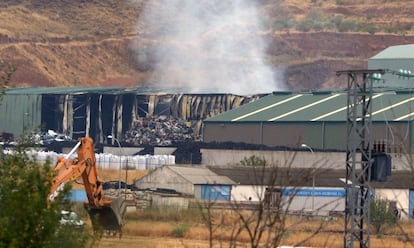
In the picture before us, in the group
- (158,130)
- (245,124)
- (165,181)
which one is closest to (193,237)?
(165,181)

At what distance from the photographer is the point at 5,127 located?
91375 mm

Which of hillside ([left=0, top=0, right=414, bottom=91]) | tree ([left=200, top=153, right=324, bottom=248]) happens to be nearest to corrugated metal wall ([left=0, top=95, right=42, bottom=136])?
hillside ([left=0, top=0, right=414, bottom=91])

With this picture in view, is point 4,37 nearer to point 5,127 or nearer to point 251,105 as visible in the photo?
point 5,127

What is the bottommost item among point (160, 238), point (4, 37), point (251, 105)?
point (160, 238)

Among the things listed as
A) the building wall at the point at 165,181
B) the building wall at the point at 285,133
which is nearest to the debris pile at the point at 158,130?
the building wall at the point at 285,133

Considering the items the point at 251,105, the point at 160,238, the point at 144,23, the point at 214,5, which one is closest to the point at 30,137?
the point at 160,238

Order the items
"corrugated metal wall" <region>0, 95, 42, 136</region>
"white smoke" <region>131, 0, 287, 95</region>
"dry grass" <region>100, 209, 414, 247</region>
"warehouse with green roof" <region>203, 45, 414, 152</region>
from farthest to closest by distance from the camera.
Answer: "white smoke" <region>131, 0, 287, 95</region> < "corrugated metal wall" <region>0, 95, 42, 136</region> < "warehouse with green roof" <region>203, 45, 414, 152</region> < "dry grass" <region>100, 209, 414, 247</region>

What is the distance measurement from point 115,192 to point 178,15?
72091mm

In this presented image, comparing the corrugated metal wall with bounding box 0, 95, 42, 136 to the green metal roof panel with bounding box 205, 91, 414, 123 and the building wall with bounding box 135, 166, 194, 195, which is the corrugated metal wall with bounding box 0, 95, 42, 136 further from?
the building wall with bounding box 135, 166, 194, 195

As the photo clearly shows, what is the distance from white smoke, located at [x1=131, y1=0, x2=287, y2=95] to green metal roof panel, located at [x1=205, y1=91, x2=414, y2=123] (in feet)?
81.0

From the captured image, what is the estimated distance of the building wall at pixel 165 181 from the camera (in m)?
63.9

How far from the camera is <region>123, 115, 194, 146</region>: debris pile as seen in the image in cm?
8869

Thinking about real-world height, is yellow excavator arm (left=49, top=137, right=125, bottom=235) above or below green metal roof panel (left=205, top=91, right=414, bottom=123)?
below

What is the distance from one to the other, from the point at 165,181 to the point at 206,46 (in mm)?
59358
